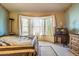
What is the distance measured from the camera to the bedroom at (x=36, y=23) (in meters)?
2.08

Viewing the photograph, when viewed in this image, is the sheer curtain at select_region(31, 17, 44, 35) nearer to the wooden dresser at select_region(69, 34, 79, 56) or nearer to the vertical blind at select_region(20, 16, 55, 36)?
the vertical blind at select_region(20, 16, 55, 36)

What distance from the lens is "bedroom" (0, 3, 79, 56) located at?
2.08 metres

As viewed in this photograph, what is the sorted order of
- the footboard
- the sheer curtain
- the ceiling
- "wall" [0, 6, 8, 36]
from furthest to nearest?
1. the sheer curtain
2. "wall" [0, 6, 8, 36]
3. the ceiling
4. the footboard

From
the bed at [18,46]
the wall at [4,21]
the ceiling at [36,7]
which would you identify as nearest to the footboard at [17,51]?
the bed at [18,46]

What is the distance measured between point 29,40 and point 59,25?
616mm

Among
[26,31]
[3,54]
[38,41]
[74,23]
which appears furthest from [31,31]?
[74,23]

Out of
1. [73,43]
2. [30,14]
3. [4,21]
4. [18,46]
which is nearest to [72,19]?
[73,43]

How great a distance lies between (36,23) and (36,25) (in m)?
0.04

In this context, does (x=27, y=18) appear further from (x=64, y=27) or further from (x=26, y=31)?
(x=64, y=27)

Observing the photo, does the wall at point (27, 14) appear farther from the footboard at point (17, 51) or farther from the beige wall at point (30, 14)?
the footboard at point (17, 51)

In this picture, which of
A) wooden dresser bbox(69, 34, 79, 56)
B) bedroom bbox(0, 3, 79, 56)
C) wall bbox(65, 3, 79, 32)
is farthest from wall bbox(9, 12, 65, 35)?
wooden dresser bbox(69, 34, 79, 56)

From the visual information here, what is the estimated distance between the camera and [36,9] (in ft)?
7.00

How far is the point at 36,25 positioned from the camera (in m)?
2.19

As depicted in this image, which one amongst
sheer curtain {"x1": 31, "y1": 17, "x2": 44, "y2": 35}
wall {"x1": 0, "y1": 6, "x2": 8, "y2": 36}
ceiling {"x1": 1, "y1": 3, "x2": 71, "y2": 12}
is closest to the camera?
ceiling {"x1": 1, "y1": 3, "x2": 71, "y2": 12}
